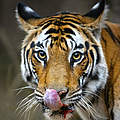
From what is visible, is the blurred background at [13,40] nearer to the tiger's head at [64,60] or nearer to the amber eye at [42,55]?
the tiger's head at [64,60]

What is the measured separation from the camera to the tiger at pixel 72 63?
12.3 feet

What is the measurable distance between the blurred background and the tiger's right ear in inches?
81.9

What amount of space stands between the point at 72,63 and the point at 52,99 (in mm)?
483

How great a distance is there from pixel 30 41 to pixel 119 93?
1.03 metres

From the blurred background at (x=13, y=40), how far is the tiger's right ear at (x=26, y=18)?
208cm

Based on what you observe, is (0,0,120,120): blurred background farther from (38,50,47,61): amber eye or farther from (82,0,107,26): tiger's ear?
(82,0,107,26): tiger's ear

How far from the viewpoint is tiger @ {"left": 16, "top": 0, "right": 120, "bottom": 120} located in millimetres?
3756

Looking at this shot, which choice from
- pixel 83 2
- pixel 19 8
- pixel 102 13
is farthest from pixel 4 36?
pixel 102 13

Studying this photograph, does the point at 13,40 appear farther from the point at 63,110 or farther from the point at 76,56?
the point at 63,110

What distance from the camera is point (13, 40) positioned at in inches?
384

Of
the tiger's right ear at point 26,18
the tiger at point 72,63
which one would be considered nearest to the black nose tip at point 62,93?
the tiger at point 72,63

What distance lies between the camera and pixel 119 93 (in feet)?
13.4

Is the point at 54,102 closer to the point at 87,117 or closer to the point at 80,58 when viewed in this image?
the point at 80,58

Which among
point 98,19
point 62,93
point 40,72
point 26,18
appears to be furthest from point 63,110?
point 26,18
